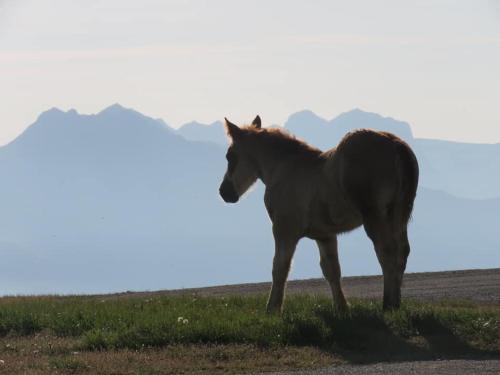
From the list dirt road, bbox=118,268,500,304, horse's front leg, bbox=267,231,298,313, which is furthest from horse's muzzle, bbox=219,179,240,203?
dirt road, bbox=118,268,500,304

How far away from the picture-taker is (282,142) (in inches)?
627

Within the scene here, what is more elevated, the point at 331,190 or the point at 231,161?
the point at 231,161

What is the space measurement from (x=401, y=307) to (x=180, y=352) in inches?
136

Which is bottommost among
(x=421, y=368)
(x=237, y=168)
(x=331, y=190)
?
(x=421, y=368)

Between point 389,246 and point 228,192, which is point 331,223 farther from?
point 228,192

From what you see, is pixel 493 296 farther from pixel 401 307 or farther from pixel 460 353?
pixel 460 353

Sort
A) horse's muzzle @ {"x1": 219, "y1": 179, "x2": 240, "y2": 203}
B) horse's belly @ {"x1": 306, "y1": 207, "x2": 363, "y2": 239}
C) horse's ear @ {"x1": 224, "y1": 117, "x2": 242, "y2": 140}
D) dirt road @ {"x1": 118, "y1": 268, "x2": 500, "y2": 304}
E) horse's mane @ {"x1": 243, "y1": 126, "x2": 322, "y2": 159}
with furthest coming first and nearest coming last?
1. dirt road @ {"x1": 118, "y1": 268, "x2": 500, "y2": 304}
2. horse's muzzle @ {"x1": 219, "y1": 179, "x2": 240, "y2": 203}
3. horse's ear @ {"x1": 224, "y1": 117, "x2": 242, "y2": 140}
4. horse's mane @ {"x1": 243, "y1": 126, "x2": 322, "y2": 159}
5. horse's belly @ {"x1": 306, "y1": 207, "x2": 363, "y2": 239}

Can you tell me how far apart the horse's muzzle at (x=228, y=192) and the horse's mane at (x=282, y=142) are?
3.04ft

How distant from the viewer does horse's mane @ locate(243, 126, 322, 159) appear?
15.4 metres

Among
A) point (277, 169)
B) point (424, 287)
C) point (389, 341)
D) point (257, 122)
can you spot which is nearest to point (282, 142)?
point (277, 169)

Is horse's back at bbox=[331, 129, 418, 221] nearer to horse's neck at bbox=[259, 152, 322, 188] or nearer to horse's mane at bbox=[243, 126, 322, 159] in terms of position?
horse's neck at bbox=[259, 152, 322, 188]

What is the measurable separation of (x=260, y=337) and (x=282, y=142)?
3839mm

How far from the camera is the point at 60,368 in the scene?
11.9 metres

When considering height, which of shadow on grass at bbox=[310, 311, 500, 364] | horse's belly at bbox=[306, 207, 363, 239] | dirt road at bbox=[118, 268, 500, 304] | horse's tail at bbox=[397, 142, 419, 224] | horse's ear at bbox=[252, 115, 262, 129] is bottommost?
shadow on grass at bbox=[310, 311, 500, 364]
